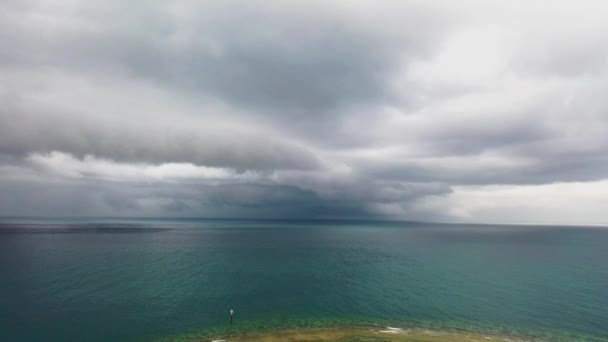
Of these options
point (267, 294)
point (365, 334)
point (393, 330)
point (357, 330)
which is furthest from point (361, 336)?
point (267, 294)

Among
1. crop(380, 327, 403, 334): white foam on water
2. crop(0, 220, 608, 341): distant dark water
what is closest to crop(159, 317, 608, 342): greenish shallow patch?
crop(380, 327, 403, 334): white foam on water

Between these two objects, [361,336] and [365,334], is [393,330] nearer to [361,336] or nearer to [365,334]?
[365,334]

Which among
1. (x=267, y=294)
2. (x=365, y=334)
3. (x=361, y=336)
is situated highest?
(x=361, y=336)

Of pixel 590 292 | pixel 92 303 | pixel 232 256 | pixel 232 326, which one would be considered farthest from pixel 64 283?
pixel 590 292

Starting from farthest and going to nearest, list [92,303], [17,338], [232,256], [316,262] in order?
[232,256], [316,262], [92,303], [17,338]

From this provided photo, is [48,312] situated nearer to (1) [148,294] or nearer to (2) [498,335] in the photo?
→ (1) [148,294]

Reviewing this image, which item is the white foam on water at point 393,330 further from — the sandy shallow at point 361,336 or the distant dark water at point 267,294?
the distant dark water at point 267,294

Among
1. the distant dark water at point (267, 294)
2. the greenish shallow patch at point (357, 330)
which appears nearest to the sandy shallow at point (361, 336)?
the greenish shallow patch at point (357, 330)
